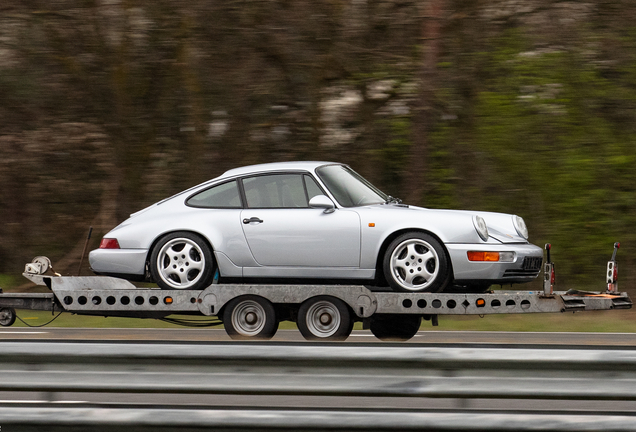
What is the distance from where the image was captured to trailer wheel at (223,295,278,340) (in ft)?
24.2

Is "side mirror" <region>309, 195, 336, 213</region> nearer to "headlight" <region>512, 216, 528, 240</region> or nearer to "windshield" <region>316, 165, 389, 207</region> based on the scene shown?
"windshield" <region>316, 165, 389, 207</region>

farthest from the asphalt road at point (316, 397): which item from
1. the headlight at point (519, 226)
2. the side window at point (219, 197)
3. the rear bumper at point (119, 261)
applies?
the side window at point (219, 197)

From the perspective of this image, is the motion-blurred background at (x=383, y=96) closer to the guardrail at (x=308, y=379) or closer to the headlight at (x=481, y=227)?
the headlight at (x=481, y=227)

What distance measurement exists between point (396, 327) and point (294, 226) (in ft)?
5.63

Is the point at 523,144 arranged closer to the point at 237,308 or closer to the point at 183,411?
the point at 237,308

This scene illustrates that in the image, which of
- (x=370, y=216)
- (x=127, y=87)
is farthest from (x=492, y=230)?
(x=127, y=87)

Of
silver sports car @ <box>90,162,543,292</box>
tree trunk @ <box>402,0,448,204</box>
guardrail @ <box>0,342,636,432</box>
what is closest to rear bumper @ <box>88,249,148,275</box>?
silver sports car @ <box>90,162,543,292</box>

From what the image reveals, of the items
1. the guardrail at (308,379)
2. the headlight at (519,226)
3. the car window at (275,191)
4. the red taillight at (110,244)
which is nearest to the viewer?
the guardrail at (308,379)

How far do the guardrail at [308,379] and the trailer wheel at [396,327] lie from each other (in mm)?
4373

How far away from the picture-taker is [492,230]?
7344mm

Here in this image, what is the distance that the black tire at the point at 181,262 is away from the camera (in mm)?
7574

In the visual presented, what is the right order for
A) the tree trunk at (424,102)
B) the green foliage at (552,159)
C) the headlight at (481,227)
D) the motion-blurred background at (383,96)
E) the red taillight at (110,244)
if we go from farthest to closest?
the green foliage at (552,159)
the motion-blurred background at (383,96)
the tree trunk at (424,102)
the red taillight at (110,244)
the headlight at (481,227)

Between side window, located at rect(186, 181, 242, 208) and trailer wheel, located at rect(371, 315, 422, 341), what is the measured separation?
187cm

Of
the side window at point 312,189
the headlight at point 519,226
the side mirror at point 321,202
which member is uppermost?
the side window at point 312,189
